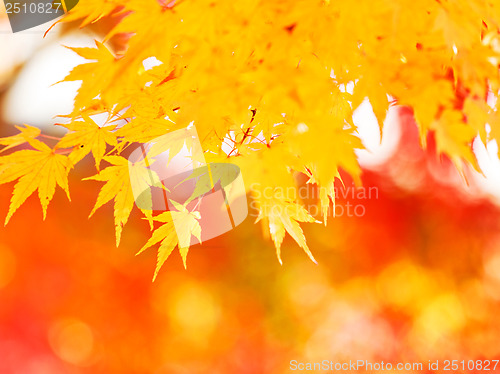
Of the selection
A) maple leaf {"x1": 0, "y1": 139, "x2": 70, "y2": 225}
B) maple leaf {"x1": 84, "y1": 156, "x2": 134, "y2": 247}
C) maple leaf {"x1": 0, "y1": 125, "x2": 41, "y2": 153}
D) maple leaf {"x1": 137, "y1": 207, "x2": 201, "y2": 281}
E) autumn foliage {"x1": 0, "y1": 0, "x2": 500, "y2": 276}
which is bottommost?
maple leaf {"x1": 137, "y1": 207, "x2": 201, "y2": 281}

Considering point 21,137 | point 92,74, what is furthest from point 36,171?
point 92,74

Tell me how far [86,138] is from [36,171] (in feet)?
0.55

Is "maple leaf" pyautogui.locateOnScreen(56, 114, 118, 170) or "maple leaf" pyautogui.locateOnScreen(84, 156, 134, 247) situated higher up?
"maple leaf" pyautogui.locateOnScreen(56, 114, 118, 170)

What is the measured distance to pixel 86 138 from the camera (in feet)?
3.91

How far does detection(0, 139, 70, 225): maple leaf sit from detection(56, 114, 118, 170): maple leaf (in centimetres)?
4

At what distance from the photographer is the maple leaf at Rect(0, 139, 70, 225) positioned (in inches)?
44.0

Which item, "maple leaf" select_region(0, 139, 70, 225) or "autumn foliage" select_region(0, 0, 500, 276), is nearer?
"autumn foliage" select_region(0, 0, 500, 276)

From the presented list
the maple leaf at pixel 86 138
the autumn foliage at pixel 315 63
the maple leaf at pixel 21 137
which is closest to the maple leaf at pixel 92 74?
the autumn foliage at pixel 315 63

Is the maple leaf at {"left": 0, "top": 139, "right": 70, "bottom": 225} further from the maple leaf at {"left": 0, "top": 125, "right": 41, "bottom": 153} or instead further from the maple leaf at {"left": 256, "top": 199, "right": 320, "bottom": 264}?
the maple leaf at {"left": 256, "top": 199, "right": 320, "bottom": 264}

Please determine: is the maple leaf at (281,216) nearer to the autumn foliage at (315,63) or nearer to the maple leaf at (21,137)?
the autumn foliage at (315,63)

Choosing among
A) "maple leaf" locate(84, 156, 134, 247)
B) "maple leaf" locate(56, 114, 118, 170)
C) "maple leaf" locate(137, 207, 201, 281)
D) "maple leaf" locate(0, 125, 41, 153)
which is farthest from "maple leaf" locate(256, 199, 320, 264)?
"maple leaf" locate(0, 125, 41, 153)

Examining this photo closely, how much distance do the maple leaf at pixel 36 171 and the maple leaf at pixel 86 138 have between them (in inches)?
1.7

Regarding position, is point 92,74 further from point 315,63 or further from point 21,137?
point 315,63

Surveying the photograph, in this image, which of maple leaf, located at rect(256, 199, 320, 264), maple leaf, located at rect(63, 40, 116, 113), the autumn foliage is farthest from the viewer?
maple leaf, located at rect(256, 199, 320, 264)
